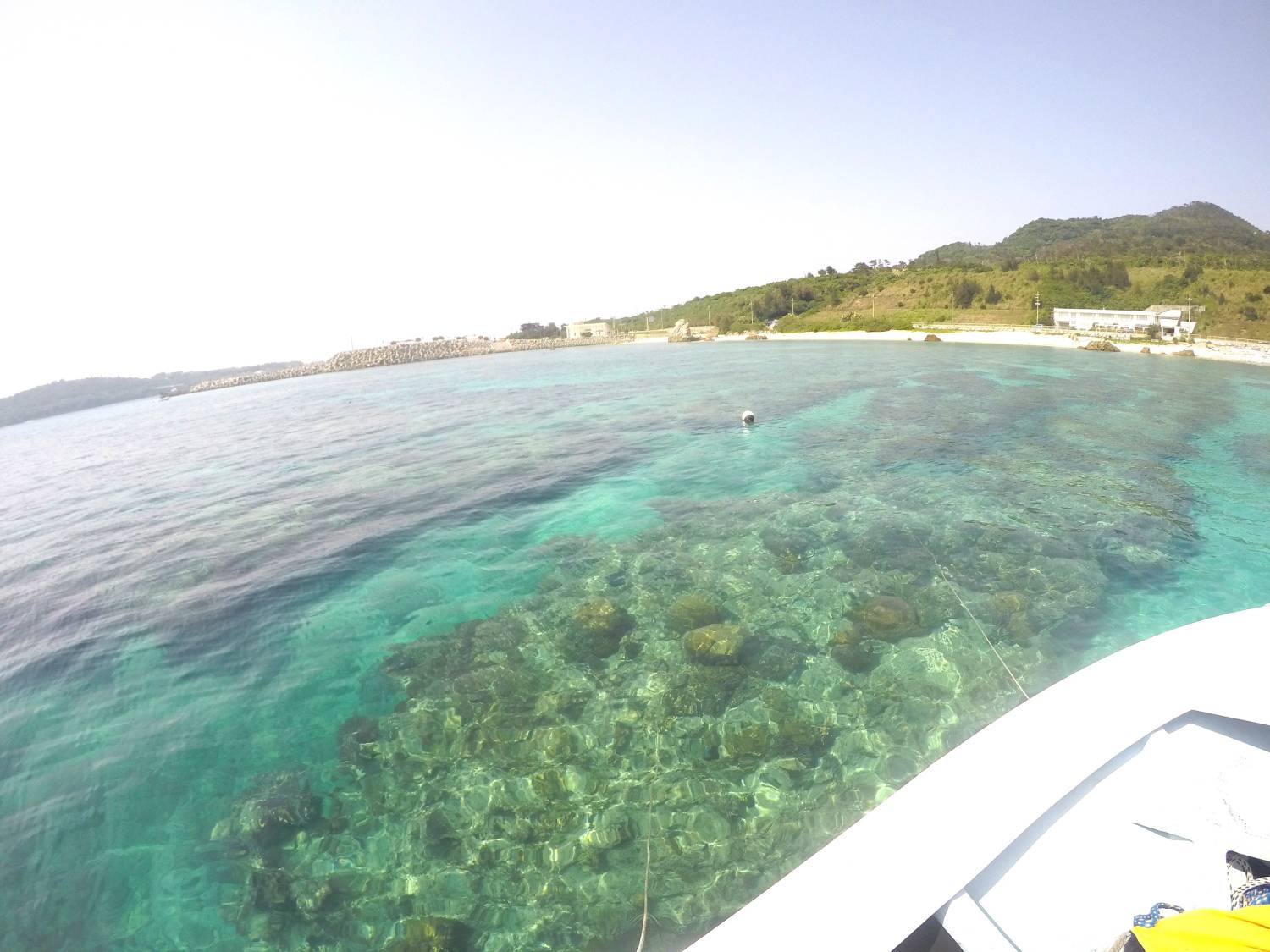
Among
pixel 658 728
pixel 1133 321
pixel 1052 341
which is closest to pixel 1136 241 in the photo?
pixel 1133 321

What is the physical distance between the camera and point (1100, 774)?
9.82ft

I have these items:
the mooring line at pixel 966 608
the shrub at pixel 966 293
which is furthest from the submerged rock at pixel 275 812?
the shrub at pixel 966 293

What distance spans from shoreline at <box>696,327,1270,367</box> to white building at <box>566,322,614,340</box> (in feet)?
178

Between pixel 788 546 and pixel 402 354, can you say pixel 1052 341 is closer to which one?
pixel 788 546

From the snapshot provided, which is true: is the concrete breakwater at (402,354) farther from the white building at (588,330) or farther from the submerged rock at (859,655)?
A: the submerged rock at (859,655)

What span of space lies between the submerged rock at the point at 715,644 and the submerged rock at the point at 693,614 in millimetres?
287

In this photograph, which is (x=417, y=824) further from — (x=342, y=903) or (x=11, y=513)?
(x=11, y=513)

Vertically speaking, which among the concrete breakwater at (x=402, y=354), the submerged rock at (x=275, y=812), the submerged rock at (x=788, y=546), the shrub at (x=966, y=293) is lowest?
the submerged rock at (x=275, y=812)

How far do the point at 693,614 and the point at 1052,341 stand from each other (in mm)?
56964

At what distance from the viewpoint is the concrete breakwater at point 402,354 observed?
85.4 m

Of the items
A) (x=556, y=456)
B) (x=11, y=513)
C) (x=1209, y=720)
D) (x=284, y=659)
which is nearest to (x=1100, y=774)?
(x=1209, y=720)

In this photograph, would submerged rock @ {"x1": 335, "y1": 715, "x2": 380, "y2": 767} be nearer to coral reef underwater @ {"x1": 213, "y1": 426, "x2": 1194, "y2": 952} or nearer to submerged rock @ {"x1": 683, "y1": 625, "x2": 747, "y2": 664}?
coral reef underwater @ {"x1": 213, "y1": 426, "x2": 1194, "y2": 952}

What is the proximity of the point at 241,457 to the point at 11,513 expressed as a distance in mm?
7065

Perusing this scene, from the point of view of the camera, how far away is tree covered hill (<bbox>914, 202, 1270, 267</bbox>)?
8238cm
